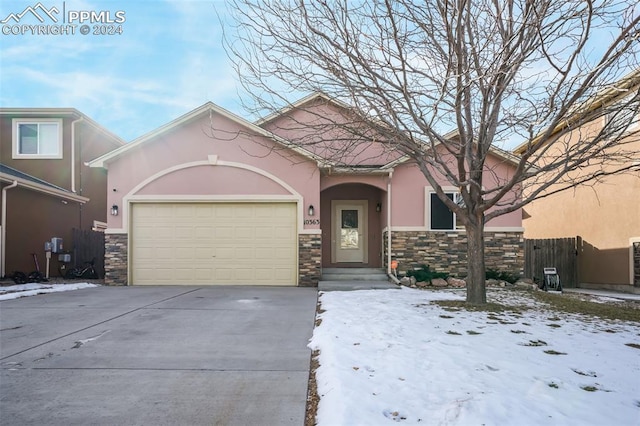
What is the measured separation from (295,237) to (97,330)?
19.6 feet

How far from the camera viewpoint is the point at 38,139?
14.9m

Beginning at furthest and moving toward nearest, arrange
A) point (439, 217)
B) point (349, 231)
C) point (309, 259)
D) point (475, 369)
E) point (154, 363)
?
point (349, 231) < point (439, 217) < point (309, 259) < point (154, 363) < point (475, 369)

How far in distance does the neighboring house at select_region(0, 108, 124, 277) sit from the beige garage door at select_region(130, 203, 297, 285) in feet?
14.7

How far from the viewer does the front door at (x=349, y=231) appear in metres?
13.0

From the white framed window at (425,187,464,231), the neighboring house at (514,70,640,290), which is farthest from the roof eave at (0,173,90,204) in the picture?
the neighboring house at (514,70,640,290)

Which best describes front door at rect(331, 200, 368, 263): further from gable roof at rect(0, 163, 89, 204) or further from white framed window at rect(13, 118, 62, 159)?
white framed window at rect(13, 118, 62, 159)

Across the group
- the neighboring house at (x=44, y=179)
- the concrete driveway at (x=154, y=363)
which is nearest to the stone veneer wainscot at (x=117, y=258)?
the concrete driveway at (x=154, y=363)

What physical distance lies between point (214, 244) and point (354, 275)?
3.97 metres

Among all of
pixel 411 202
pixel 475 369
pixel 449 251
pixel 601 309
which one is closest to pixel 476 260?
pixel 601 309

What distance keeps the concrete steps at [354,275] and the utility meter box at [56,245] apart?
8992 mm

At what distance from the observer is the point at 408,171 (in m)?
11.7

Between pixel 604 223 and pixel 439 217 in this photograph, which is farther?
pixel 604 223

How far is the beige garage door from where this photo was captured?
11.0 metres

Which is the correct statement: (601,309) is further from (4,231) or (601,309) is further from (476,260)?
(4,231)
